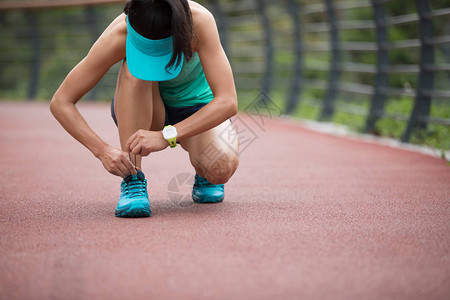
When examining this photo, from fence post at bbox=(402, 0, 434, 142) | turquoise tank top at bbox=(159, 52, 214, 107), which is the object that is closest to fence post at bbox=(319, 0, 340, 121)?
fence post at bbox=(402, 0, 434, 142)

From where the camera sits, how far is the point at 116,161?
2713mm

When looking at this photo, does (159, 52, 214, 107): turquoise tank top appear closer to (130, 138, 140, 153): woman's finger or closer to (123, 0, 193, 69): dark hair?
(130, 138, 140, 153): woman's finger

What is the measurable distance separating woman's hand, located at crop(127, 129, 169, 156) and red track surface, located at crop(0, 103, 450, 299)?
32 centimetres

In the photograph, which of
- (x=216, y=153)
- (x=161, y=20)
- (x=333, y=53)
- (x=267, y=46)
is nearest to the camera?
(x=161, y=20)

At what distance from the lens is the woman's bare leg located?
9.41ft

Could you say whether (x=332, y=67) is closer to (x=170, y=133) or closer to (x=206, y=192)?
(x=206, y=192)

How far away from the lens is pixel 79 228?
8.64 feet

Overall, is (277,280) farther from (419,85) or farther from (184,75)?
(419,85)

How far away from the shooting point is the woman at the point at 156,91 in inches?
96.3

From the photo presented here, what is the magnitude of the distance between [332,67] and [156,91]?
5781 millimetres

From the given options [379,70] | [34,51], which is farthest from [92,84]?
[34,51]

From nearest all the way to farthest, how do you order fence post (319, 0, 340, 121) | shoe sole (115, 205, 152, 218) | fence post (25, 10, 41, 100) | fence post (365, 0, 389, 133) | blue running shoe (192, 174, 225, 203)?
shoe sole (115, 205, 152, 218), blue running shoe (192, 174, 225, 203), fence post (365, 0, 389, 133), fence post (319, 0, 340, 121), fence post (25, 10, 41, 100)

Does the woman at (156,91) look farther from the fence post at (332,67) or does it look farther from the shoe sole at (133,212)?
the fence post at (332,67)

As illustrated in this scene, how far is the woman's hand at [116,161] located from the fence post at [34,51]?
41.4ft
